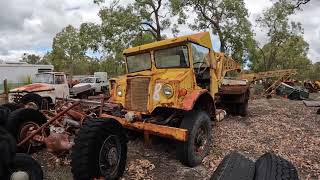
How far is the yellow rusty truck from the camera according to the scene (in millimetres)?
6598

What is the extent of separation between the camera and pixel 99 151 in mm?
5145

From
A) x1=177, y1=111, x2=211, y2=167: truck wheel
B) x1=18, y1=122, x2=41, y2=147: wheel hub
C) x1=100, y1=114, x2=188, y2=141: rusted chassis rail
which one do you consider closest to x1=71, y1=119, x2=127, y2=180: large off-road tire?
x1=100, y1=114, x2=188, y2=141: rusted chassis rail

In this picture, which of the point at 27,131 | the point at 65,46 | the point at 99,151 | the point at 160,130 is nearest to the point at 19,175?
the point at 99,151

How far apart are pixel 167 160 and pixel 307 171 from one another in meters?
2.64

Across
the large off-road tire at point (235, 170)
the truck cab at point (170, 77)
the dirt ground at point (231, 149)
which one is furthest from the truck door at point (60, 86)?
the large off-road tire at point (235, 170)

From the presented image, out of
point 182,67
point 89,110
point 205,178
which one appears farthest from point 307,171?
point 89,110

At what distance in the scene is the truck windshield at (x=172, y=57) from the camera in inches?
303

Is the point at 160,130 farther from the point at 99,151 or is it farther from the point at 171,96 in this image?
the point at 99,151

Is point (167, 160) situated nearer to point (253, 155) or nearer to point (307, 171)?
point (253, 155)

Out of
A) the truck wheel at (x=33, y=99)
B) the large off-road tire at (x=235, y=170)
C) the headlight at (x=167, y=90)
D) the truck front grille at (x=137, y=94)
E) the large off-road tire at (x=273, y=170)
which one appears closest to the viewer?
the large off-road tire at (x=273, y=170)

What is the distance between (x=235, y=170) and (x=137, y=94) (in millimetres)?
4395

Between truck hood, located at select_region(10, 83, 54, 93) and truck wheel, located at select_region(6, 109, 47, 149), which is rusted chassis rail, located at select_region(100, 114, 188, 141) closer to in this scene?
truck wheel, located at select_region(6, 109, 47, 149)

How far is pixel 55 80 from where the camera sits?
603 inches

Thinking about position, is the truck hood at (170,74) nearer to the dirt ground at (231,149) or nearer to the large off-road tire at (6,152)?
the dirt ground at (231,149)
